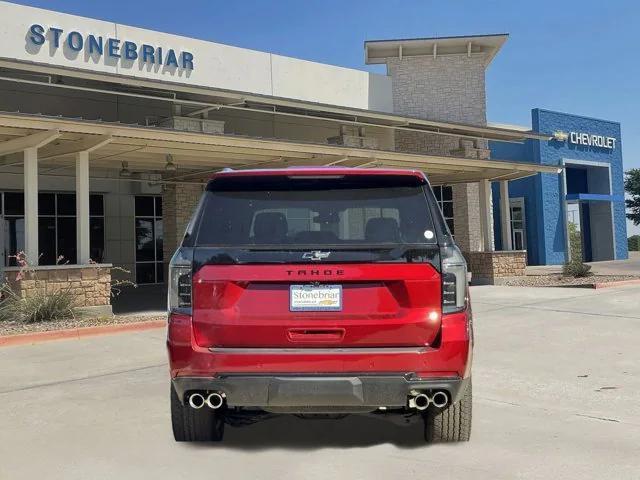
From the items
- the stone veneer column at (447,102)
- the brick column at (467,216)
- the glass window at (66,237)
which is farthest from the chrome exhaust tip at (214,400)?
the brick column at (467,216)

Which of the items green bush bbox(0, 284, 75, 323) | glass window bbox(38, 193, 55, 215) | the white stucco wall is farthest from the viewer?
glass window bbox(38, 193, 55, 215)

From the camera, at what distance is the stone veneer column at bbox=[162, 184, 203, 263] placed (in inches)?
806

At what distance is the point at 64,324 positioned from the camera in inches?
432

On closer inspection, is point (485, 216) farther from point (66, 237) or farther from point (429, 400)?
point (429, 400)

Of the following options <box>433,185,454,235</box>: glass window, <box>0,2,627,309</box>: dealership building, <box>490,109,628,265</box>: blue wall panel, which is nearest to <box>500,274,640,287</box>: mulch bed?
<box>0,2,627,309</box>: dealership building

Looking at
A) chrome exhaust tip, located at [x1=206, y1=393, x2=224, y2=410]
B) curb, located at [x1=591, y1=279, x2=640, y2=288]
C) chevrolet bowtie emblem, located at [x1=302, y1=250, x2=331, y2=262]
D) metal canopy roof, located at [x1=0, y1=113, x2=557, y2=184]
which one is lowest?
curb, located at [x1=591, y1=279, x2=640, y2=288]

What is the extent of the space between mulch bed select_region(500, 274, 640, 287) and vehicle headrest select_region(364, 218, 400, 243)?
14.8 meters

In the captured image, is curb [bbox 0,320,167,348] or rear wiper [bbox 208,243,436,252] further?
curb [bbox 0,320,167,348]

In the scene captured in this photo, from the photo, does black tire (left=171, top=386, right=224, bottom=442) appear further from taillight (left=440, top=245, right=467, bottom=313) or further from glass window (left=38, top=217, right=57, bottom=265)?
glass window (left=38, top=217, right=57, bottom=265)

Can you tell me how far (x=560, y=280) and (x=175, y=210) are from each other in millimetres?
12565

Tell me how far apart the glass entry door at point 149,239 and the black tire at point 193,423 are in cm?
1841

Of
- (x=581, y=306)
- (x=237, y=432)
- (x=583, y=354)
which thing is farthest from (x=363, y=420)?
(x=581, y=306)

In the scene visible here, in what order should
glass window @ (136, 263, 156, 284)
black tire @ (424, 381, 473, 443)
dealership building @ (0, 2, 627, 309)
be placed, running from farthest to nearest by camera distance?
glass window @ (136, 263, 156, 284), dealership building @ (0, 2, 627, 309), black tire @ (424, 381, 473, 443)

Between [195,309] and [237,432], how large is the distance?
4.55 ft
